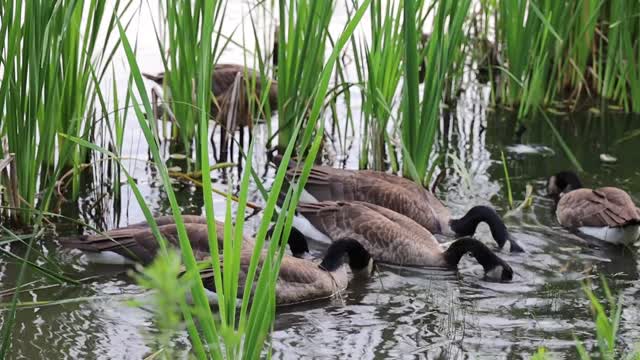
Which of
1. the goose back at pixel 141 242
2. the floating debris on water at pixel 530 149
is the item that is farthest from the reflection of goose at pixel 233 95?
the floating debris on water at pixel 530 149

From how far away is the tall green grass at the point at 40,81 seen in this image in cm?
656

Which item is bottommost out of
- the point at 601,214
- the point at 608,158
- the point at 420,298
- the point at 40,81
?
the point at 420,298

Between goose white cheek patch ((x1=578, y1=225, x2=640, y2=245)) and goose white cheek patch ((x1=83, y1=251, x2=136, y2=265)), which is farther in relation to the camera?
goose white cheek patch ((x1=578, y1=225, x2=640, y2=245))

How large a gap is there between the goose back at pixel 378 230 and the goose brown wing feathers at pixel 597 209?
1205 mm

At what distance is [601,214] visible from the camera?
8.38 m

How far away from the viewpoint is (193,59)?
8.07 m

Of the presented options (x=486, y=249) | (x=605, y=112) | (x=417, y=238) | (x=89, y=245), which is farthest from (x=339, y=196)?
(x=605, y=112)

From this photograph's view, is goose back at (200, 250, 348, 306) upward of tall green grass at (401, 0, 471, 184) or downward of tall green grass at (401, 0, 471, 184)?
downward

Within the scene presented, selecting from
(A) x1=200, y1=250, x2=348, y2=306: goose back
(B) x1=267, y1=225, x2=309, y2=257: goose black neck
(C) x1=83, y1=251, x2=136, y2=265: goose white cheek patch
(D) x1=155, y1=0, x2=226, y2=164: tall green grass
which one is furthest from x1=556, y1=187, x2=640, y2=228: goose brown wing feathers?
(C) x1=83, y1=251, x2=136, y2=265: goose white cheek patch

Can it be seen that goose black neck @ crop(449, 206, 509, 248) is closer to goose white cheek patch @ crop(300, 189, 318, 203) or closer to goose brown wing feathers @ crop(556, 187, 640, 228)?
goose brown wing feathers @ crop(556, 187, 640, 228)

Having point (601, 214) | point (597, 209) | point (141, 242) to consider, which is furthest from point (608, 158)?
point (141, 242)

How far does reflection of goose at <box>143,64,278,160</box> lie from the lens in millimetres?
9586

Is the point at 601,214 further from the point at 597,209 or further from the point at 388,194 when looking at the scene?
the point at 388,194

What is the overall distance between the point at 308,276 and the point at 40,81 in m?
2.07
